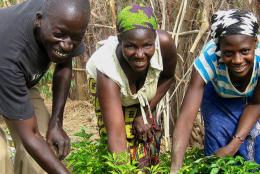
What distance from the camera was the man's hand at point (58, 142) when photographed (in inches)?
127

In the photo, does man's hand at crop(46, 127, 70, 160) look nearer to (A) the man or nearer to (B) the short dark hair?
(A) the man

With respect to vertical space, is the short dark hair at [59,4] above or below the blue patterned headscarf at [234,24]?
above

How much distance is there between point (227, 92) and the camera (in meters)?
3.43

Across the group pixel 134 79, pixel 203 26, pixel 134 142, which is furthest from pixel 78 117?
pixel 134 79

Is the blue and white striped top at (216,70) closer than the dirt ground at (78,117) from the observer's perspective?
Yes

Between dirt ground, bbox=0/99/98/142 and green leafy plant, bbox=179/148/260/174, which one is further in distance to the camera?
dirt ground, bbox=0/99/98/142

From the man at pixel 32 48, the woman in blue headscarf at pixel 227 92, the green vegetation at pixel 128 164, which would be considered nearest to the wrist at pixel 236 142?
the woman in blue headscarf at pixel 227 92

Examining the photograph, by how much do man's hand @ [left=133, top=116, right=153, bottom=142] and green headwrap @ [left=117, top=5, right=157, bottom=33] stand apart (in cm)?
75

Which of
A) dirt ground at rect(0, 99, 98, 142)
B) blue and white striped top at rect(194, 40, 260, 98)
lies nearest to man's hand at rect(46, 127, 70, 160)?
blue and white striped top at rect(194, 40, 260, 98)

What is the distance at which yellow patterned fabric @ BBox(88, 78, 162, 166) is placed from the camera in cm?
359

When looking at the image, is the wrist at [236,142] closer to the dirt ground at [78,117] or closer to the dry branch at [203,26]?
the dry branch at [203,26]

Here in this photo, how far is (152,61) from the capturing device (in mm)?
3357

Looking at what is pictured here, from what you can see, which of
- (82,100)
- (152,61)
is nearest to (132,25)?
(152,61)

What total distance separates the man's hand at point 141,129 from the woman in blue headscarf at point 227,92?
0.37 metres
